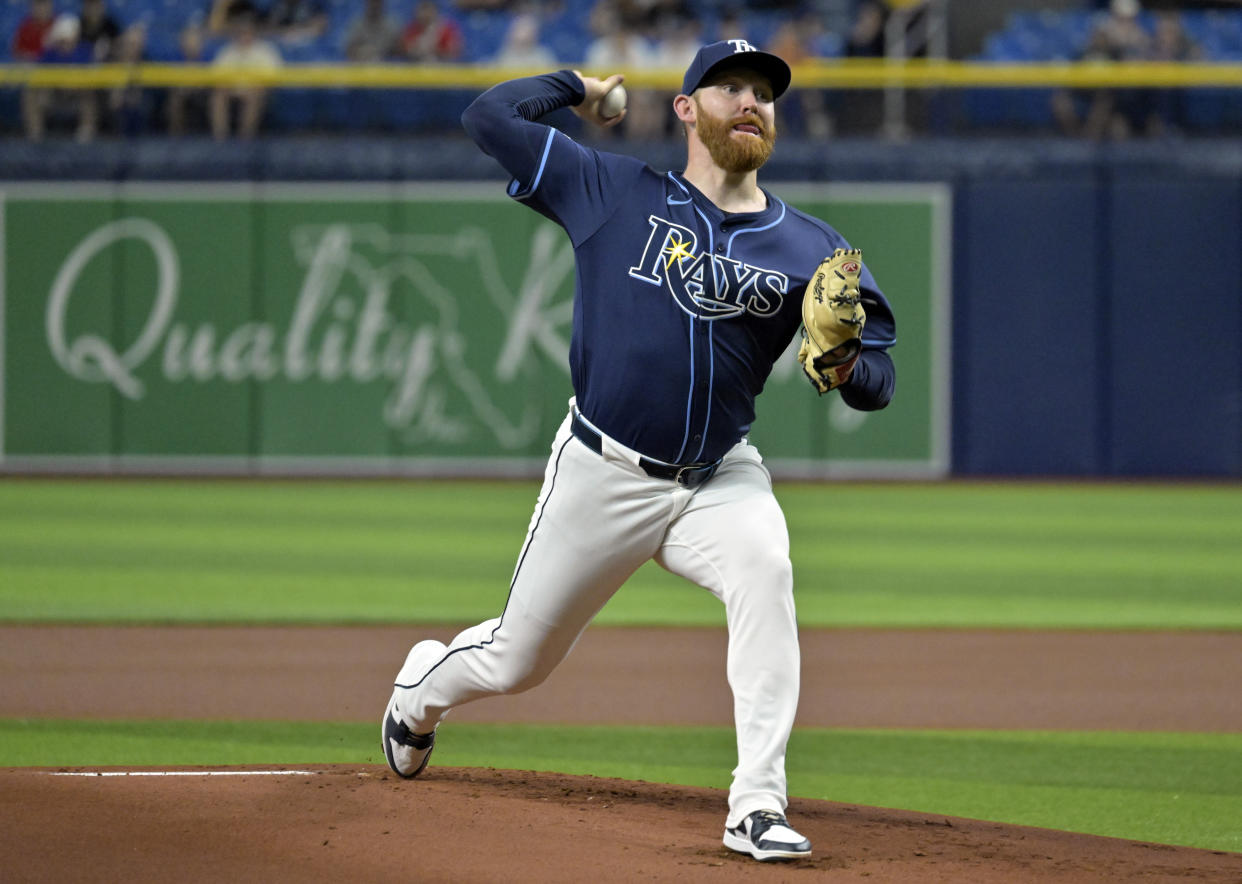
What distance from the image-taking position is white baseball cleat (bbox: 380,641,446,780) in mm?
4816

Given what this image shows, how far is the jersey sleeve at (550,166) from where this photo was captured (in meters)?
4.54

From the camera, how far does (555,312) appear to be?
17672 mm

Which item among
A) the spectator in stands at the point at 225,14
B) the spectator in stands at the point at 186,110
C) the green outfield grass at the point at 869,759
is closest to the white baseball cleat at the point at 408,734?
the green outfield grass at the point at 869,759

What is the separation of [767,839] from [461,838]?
2.42 feet

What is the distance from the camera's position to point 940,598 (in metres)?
10.1

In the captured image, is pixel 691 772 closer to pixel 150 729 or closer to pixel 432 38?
pixel 150 729

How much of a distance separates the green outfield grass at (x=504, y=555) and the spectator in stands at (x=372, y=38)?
4.51m

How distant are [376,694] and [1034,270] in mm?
12214

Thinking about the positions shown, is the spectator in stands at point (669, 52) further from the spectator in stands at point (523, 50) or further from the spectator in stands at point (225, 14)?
the spectator in stands at point (225, 14)

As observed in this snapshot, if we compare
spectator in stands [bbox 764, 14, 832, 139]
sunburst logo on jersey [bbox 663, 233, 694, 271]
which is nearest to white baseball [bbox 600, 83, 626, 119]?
sunburst logo on jersey [bbox 663, 233, 694, 271]

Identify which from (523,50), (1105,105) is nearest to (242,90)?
(523,50)

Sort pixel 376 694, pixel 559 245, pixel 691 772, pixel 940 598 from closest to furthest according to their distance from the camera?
1. pixel 691 772
2. pixel 376 694
3. pixel 940 598
4. pixel 559 245

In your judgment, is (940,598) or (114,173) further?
(114,173)

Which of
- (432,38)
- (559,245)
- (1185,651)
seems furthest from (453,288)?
(1185,651)
